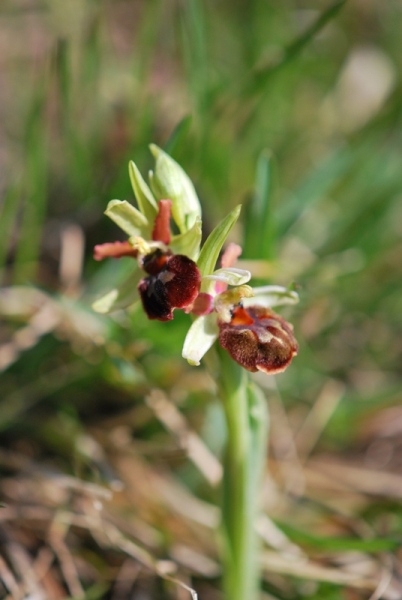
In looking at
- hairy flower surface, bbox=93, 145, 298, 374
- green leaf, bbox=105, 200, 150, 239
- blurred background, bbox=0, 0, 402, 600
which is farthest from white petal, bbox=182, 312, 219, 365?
blurred background, bbox=0, 0, 402, 600

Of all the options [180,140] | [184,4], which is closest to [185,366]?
[180,140]

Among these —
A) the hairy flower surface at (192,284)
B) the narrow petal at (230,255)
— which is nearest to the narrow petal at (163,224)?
the hairy flower surface at (192,284)

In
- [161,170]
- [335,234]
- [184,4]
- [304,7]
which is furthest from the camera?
[304,7]

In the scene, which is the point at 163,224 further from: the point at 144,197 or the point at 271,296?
the point at 271,296

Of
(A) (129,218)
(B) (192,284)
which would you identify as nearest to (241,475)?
(B) (192,284)

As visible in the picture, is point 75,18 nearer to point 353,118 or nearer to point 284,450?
point 353,118

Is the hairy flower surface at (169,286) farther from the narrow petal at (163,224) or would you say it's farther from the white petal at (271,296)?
the white petal at (271,296)
